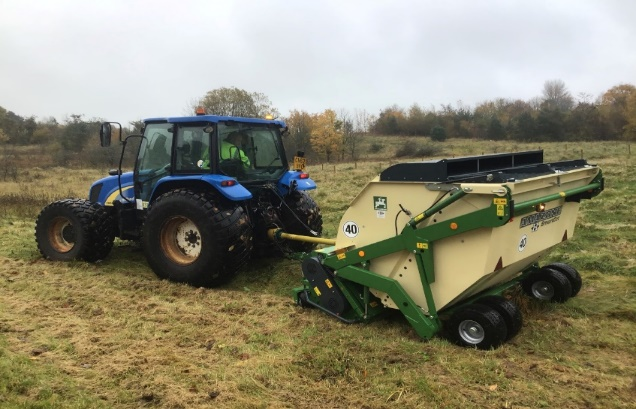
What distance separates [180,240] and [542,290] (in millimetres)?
4048

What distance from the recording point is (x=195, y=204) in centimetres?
541

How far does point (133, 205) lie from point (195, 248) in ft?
4.72

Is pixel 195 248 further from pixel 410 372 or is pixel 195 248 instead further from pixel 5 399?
pixel 410 372

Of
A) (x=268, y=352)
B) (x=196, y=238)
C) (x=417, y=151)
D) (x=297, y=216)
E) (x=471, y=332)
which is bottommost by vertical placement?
(x=268, y=352)

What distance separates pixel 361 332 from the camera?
13.6ft

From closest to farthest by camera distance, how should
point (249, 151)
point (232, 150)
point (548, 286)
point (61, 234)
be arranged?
point (548, 286), point (232, 150), point (249, 151), point (61, 234)

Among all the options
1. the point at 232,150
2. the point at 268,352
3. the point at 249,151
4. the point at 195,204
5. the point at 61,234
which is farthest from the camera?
the point at 61,234

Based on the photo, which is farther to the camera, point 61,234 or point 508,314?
point 61,234

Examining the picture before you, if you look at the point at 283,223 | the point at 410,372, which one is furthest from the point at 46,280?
the point at 410,372

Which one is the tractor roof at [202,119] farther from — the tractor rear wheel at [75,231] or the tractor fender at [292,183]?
the tractor rear wheel at [75,231]

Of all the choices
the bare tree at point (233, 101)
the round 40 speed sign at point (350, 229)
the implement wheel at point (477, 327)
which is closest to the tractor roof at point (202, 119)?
the round 40 speed sign at point (350, 229)

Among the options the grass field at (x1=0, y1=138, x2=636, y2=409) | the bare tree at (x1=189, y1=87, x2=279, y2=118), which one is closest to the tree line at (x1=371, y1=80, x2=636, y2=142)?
the bare tree at (x1=189, y1=87, x2=279, y2=118)

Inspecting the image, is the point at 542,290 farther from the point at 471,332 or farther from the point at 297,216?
the point at 297,216

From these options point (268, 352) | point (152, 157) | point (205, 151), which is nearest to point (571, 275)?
point (268, 352)
